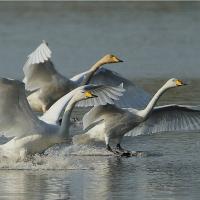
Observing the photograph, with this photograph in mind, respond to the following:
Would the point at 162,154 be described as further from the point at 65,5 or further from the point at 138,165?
the point at 65,5

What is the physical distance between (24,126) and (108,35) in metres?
21.3

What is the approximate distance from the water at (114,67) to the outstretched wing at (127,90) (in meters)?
1.07

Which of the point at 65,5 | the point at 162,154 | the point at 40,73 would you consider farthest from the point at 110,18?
the point at 162,154

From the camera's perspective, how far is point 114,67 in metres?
24.8

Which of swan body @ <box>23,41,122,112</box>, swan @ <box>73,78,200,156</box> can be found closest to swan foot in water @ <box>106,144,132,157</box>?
swan @ <box>73,78,200,156</box>

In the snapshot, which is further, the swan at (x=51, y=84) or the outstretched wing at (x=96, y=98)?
the swan at (x=51, y=84)

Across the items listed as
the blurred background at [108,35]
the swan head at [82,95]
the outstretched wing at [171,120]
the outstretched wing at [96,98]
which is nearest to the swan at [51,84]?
the outstretched wing at [171,120]

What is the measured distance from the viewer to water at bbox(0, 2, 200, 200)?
11258 mm

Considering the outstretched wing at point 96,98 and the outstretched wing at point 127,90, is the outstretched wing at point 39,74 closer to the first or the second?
the outstretched wing at point 127,90

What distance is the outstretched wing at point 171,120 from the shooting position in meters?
15.2

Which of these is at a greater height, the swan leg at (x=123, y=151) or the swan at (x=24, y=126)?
the swan at (x=24, y=126)

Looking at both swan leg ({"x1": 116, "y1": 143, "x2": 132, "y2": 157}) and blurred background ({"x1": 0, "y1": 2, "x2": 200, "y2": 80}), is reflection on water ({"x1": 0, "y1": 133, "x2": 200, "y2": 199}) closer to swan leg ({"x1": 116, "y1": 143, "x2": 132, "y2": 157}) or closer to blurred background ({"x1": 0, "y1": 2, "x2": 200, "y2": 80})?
swan leg ({"x1": 116, "y1": 143, "x2": 132, "y2": 157})

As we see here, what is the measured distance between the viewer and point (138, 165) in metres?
13.0

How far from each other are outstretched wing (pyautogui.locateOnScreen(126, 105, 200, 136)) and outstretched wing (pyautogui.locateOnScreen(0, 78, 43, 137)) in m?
2.62
